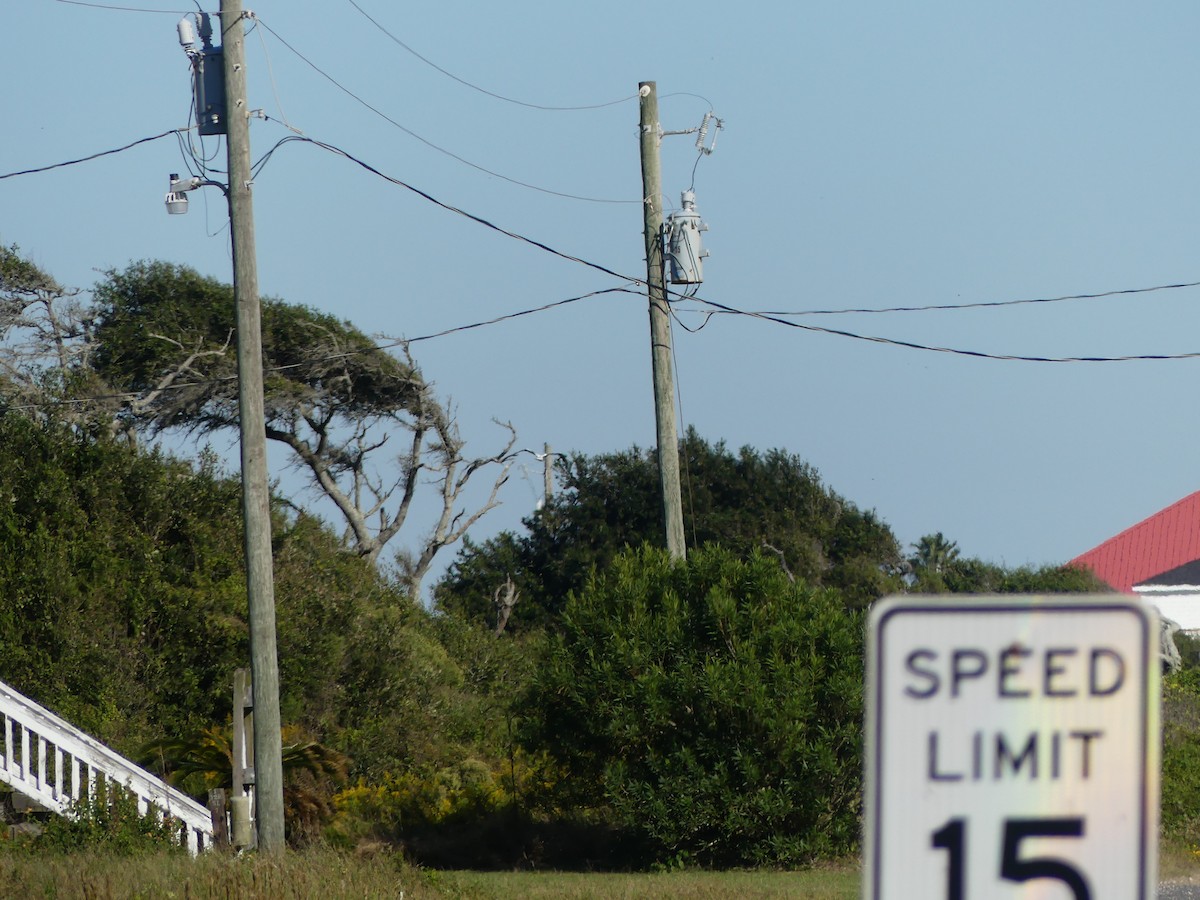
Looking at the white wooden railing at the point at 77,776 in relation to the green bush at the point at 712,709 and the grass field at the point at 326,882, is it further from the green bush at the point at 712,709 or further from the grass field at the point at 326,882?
the green bush at the point at 712,709

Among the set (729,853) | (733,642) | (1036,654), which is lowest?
(729,853)

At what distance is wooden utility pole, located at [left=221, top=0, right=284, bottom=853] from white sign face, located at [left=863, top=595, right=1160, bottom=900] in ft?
43.2

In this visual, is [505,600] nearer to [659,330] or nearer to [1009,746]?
[659,330]

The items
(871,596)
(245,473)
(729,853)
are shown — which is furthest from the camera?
(871,596)

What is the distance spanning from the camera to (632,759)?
17.3 meters

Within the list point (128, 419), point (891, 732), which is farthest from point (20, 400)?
point (891, 732)

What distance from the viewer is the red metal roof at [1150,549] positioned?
195ft

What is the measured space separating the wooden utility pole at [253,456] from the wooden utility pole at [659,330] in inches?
205

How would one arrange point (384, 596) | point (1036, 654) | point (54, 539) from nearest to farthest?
point (1036, 654)
point (54, 539)
point (384, 596)

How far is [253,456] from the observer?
1459cm

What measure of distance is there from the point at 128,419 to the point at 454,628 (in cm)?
783

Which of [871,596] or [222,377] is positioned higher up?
[222,377]

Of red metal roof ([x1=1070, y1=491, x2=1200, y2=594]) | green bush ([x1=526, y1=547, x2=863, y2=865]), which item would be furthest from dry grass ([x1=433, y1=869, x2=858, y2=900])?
red metal roof ([x1=1070, y1=491, x2=1200, y2=594])

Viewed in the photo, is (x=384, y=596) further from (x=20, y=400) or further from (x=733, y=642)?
(x=733, y=642)
